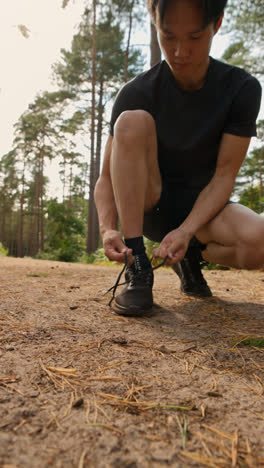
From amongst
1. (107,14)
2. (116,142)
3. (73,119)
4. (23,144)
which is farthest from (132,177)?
(23,144)

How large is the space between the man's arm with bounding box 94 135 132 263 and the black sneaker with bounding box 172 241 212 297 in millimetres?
552

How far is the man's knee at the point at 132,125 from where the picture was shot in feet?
5.20

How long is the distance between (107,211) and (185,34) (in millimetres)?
919

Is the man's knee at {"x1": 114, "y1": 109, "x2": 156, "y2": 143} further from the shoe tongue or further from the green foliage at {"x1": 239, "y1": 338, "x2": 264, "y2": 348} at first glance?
the green foliage at {"x1": 239, "y1": 338, "x2": 264, "y2": 348}

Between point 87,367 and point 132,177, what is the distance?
0.94m

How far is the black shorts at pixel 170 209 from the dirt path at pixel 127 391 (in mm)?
586

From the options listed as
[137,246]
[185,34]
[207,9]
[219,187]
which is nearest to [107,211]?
[137,246]

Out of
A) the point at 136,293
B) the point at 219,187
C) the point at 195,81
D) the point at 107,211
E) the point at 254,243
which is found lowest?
the point at 136,293

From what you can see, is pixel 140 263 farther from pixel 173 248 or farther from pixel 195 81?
pixel 195 81

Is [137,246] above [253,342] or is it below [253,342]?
above

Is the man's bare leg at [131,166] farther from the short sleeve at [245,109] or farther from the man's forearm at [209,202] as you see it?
the short sleeve at [245,109]

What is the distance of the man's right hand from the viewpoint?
1.45m

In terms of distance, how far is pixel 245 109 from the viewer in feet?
5.15

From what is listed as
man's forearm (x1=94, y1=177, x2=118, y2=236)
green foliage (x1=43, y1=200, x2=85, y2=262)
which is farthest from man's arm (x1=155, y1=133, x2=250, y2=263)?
green foliage (x1=43, y1=200, x2=85, y2=262)
